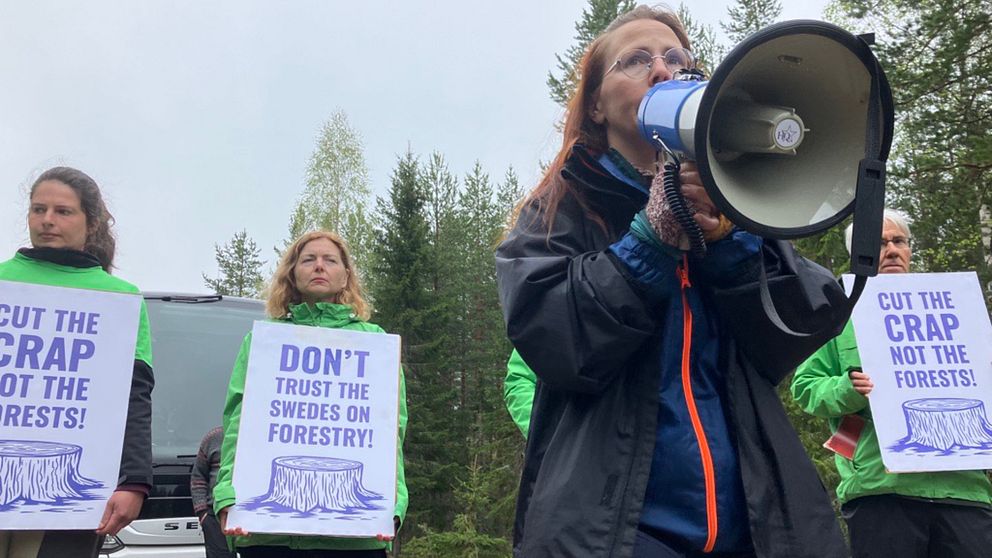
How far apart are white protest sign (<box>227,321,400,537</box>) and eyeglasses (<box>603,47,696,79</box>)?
235 centimetres

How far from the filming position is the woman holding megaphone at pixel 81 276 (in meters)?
3.25

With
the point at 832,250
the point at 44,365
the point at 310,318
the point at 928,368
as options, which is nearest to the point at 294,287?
the point at 310,318

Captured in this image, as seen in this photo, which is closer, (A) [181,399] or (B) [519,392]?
(B) [519,392]

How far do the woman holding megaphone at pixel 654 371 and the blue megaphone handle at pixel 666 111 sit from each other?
0.07 metres

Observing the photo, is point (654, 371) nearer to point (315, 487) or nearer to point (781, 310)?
point (781, 310)

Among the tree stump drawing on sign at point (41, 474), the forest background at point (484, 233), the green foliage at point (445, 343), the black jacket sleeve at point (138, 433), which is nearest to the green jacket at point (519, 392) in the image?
the black jacket sleeve at point (138, 433)

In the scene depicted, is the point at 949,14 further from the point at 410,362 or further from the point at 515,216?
the point at 410,362

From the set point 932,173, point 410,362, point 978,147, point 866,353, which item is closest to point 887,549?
point 866,353


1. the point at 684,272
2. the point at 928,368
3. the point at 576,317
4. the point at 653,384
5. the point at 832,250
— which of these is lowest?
the point at 653,384

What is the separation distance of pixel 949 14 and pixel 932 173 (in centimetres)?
184

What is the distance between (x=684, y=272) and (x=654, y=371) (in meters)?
0.24

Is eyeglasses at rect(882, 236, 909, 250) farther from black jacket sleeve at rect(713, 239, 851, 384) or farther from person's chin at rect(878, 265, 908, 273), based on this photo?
black jacket sleeve at rect(713, 239, 851, 384)

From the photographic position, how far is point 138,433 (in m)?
3.41

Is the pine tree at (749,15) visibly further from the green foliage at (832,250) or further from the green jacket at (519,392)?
the green jacket at (519,392)
